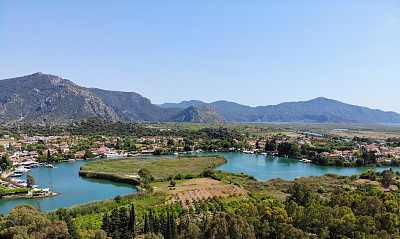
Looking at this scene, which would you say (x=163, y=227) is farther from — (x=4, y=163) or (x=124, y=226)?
(x=4, y=163)

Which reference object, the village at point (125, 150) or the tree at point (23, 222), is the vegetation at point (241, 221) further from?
the village at point (125, 150)

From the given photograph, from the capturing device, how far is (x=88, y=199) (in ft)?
94.1

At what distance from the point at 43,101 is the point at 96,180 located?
5441 inches

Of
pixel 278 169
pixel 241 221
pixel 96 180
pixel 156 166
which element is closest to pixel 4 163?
pixel 96 180

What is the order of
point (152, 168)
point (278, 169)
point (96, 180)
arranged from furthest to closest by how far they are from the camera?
point (278, 169) < point (152, 168) < point (96, 180)

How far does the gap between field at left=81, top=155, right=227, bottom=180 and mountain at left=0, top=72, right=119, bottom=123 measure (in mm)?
105737

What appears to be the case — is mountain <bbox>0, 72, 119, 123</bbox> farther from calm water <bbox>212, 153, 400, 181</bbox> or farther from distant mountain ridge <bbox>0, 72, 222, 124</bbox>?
calm water <bbox>212, 153, 400, 181</bbox>

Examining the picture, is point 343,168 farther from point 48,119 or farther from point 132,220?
point 48,119

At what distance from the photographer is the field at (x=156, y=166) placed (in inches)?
1576

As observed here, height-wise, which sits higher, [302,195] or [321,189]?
[302,195]

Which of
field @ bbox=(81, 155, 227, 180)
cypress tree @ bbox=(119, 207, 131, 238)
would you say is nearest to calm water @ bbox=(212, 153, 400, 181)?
field @ bbox=(81, 155, 227, 180)

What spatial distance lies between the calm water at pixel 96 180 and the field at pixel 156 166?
2269 mm

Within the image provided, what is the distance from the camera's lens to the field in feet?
131

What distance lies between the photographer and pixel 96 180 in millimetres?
37938
